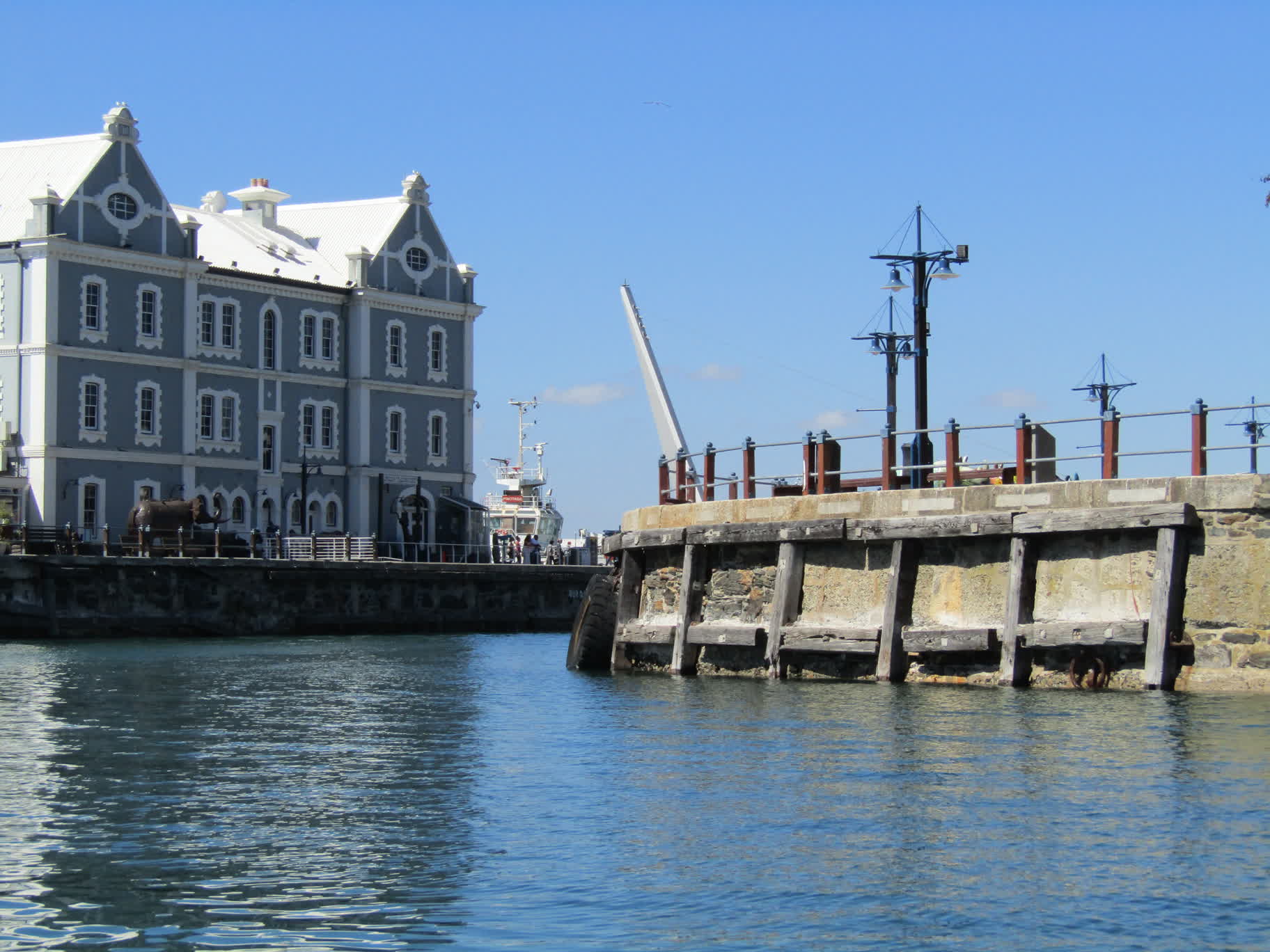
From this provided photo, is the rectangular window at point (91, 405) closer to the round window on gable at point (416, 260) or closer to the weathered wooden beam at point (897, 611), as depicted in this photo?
the round window on gable at point (416, 260)

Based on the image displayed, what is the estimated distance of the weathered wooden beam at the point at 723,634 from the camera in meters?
28.8

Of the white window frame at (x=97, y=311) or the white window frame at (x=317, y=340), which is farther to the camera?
the white window frame at (x=317, y=340)

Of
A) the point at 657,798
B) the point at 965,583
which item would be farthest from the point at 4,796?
the point at 965,583

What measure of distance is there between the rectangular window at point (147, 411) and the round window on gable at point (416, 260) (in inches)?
604

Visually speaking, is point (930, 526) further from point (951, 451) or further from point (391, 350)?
point (391, 350)

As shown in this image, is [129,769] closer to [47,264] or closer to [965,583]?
[965,583]

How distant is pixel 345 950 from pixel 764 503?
Result: 1774 cm

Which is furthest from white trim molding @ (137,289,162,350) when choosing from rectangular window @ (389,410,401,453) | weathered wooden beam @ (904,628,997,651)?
weathered wooden beam @ (904,628,997,651)

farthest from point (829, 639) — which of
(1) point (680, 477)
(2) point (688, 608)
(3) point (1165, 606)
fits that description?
(1) point (680, 477)

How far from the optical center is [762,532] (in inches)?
1134

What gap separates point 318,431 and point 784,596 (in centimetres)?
5241

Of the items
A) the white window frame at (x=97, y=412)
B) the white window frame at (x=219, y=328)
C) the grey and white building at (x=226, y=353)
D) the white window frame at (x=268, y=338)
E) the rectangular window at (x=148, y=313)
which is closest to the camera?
the grey and white building at (x=226, y=353)

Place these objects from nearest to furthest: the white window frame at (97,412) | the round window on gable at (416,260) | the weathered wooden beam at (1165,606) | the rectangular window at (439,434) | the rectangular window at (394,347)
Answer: the weathered wooden beam at (1165,606) < the white window frame at (97,412) < the rectangular window at (394,347) < the round window on gable at (416,260) < the rectangular window at (439,434)

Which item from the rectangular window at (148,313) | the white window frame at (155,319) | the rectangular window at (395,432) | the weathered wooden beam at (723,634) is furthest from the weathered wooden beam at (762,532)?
the rectangular window at (395,432)
